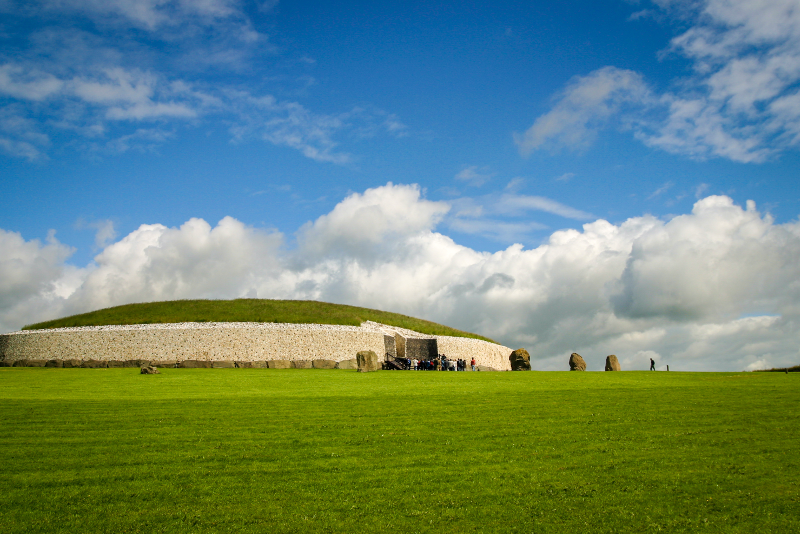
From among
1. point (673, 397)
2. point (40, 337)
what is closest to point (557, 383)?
point (673, 397)

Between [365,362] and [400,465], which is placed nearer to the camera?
[400,465]

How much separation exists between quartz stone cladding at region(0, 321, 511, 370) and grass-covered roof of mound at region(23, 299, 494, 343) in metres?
3.90

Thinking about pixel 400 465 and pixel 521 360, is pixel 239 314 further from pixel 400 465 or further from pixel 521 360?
pixel 400 465

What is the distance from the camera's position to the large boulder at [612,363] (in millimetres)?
36656

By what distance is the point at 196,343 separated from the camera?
43.2m

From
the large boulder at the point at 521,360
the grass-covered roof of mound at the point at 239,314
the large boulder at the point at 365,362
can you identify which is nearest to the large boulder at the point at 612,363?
the large boulder at the point at 521,360

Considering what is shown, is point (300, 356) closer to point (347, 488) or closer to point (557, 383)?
point (557, 383)

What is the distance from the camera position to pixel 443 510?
7922 millimetres

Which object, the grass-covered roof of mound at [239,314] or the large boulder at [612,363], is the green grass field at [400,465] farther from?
the grass-covered roof of mound at [239,314]

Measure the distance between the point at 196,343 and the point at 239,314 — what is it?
359 inches

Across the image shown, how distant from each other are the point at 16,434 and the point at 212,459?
17.8 ft

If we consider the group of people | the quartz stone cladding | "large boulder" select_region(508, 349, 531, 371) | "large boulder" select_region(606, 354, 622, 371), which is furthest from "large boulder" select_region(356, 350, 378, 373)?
"large boulder" select_region(606, 354, 622, 371)

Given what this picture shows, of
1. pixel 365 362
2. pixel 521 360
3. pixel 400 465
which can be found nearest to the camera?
pixel 400 465

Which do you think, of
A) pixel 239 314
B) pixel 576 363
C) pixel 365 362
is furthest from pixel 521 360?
pixel 239 314
